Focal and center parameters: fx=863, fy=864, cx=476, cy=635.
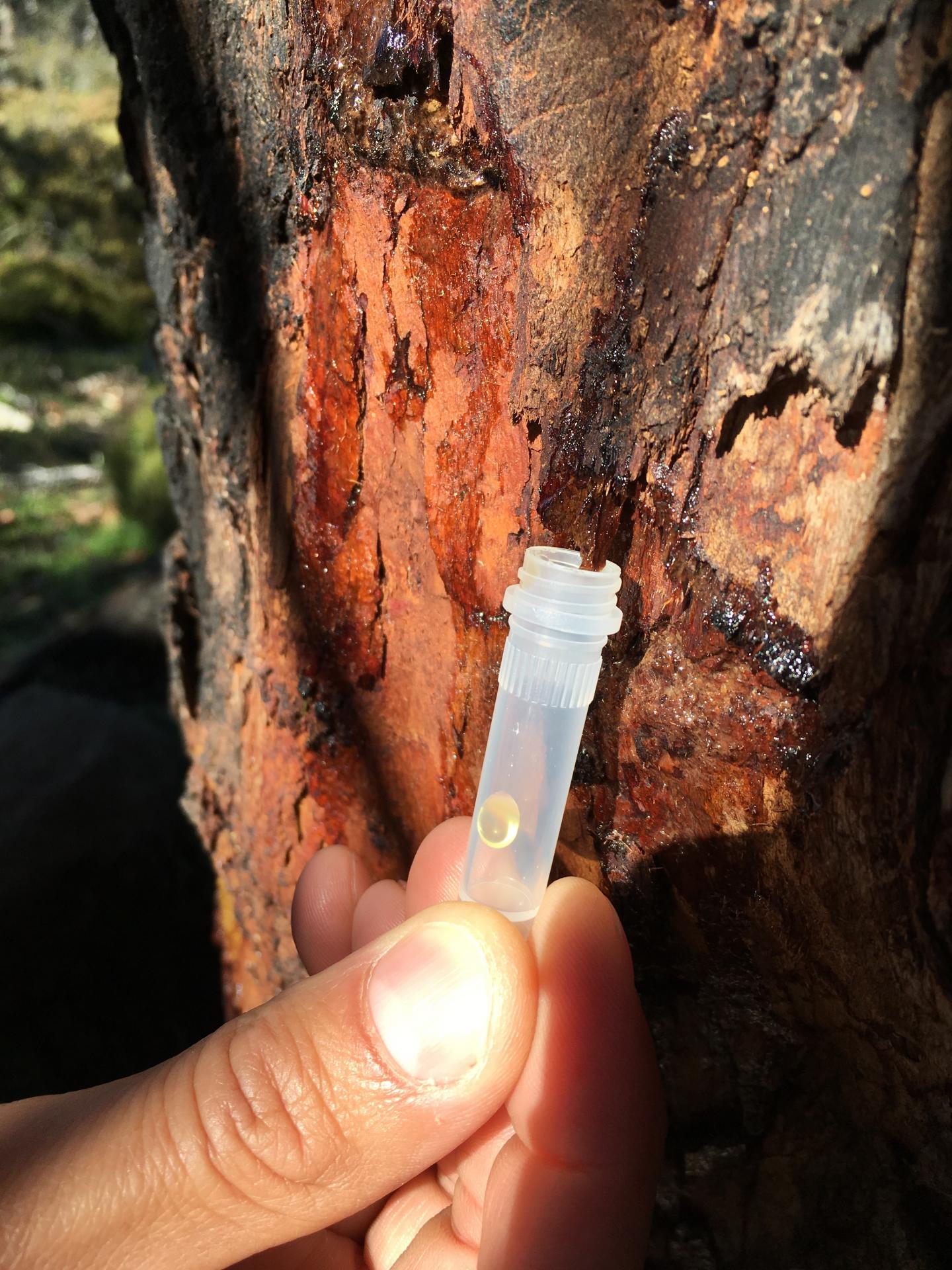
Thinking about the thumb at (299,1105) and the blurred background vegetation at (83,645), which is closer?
the thumb at (299,1105)

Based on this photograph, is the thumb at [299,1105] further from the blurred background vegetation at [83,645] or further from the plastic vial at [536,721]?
the blurred background vegetation at [83,645]

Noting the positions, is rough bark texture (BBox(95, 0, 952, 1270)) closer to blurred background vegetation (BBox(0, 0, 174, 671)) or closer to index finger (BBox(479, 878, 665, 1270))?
index finger (BBox(479, 878, 665, 1270))

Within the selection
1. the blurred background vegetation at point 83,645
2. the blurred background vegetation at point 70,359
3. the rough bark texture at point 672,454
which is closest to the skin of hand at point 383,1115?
the rough bark texture at point 672,454

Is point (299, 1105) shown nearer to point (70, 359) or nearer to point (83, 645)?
point (83, 645)

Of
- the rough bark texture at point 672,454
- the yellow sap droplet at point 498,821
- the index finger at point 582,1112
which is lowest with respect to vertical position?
the index finger at point 582,1112

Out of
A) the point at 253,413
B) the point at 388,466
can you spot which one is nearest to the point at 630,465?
the point at 388,466

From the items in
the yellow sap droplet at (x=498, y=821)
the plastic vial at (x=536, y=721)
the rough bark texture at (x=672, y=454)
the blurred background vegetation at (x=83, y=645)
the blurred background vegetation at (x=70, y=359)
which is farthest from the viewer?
the blurred background vegetation at (x=70, y=359)

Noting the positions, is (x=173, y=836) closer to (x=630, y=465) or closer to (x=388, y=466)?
(x=388, y=466)
